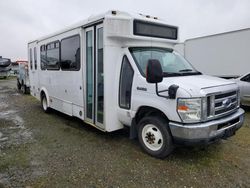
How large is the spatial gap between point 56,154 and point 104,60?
218cm

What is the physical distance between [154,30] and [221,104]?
2.22m

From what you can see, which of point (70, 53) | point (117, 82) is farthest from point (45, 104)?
point (117, 82)

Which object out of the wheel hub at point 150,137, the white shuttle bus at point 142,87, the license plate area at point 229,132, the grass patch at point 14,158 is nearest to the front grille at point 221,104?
the white shuttle bus at point 142,87

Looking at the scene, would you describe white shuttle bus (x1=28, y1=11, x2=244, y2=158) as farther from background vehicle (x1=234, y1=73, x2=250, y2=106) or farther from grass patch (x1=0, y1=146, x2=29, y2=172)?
background vehicle (x1=234, y1=73, x2=250, y2=106)

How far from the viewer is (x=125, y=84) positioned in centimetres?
482

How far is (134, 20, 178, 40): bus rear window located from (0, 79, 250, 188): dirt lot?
2488mm

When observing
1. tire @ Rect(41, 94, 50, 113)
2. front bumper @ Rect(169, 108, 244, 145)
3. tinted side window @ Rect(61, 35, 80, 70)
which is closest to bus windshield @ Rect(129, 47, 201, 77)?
front bumper @ Rect(169, 108, 244, 145)

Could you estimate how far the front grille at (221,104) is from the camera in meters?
3.81

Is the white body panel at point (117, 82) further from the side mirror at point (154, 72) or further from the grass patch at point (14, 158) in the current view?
the grass patch at point (14, 158)

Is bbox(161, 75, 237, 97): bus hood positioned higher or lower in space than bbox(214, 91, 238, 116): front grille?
higher

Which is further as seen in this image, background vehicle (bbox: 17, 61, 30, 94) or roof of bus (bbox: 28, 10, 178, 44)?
background vehicle (bbox: 17, 61, 30, 94)

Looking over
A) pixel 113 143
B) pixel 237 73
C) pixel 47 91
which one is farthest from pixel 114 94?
pixel 237 73

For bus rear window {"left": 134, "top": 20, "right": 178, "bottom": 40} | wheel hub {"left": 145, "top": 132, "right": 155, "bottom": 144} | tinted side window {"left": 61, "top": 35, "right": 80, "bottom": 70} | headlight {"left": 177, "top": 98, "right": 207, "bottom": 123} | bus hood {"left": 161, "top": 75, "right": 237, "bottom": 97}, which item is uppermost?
bus rear window {"left": 134, "top": 20, "right": 178, "bottom": 40}

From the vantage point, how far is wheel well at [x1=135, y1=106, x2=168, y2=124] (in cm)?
429
